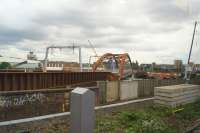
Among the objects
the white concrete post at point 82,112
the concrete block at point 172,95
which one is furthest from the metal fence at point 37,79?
the white concrete post at point 82,112

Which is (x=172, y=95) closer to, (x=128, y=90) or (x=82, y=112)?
(x=128, y=90)

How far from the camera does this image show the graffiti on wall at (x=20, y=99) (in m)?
10.4

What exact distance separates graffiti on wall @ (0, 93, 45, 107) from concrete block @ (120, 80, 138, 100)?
717cm

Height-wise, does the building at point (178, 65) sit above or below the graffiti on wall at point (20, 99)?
above

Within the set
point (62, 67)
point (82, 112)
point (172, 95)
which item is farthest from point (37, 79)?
point (62, 67)

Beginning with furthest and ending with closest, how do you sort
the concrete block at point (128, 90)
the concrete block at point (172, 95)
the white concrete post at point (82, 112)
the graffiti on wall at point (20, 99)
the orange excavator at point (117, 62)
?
1. the orange excavator at point (117, 62)
2. the concrete block at point (128, 90)
3. the concrete block at point (172, 95)
4. the graffiti on wall at point (20, 99)
5. the white concrete post at point (82, 112)

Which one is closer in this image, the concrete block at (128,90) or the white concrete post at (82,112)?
the white concrete post at (82,112)

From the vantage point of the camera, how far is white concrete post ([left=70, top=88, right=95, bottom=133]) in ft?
10.4

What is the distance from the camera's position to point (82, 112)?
3.17 metres

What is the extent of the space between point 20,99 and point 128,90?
8.89 meters

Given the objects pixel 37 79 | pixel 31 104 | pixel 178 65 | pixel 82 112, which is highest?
pixel 178 65

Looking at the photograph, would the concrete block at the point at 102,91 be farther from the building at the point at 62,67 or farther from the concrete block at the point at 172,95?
the building at the point at 62,67

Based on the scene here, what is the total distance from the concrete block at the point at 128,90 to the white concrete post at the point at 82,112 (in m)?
14.5

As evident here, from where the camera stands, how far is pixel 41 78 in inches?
712
